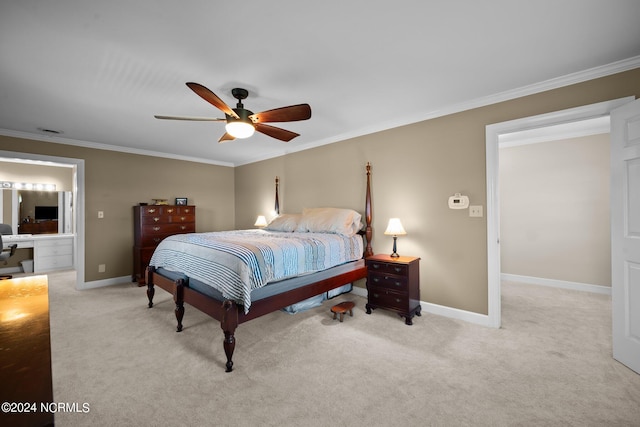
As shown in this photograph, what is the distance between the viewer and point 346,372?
2100mm

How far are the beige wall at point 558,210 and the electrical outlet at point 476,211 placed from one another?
2.42 meters

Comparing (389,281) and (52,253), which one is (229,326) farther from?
(52,253)

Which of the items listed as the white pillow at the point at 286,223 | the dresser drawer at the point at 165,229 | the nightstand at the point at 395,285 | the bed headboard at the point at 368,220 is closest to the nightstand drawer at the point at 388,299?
the nightstand at the point at 395,285

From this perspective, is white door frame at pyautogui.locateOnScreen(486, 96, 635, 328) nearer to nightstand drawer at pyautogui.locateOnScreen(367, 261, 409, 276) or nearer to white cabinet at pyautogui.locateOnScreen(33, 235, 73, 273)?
nightstand drawer at pyautogui.locateOnScreen(367, 261, 409, 276)

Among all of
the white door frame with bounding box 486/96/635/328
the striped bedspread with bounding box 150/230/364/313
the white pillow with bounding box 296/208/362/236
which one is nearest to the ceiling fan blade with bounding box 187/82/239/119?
the striped bedspread with bounding box 150/230/364/313

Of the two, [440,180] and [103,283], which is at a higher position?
[440,180]

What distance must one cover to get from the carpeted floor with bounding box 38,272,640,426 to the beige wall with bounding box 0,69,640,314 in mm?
757

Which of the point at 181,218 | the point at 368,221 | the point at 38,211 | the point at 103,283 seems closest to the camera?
the point at 368,221

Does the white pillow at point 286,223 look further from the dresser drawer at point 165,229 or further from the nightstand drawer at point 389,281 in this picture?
the dresser drawer at point 165,229

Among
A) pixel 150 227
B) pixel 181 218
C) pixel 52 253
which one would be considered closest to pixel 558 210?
pixel 181 218

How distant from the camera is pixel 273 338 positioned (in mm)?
2652

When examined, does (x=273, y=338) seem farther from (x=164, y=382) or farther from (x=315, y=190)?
(x=315, y=190)

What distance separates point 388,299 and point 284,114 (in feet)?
7.74

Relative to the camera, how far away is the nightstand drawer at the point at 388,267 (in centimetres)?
305
